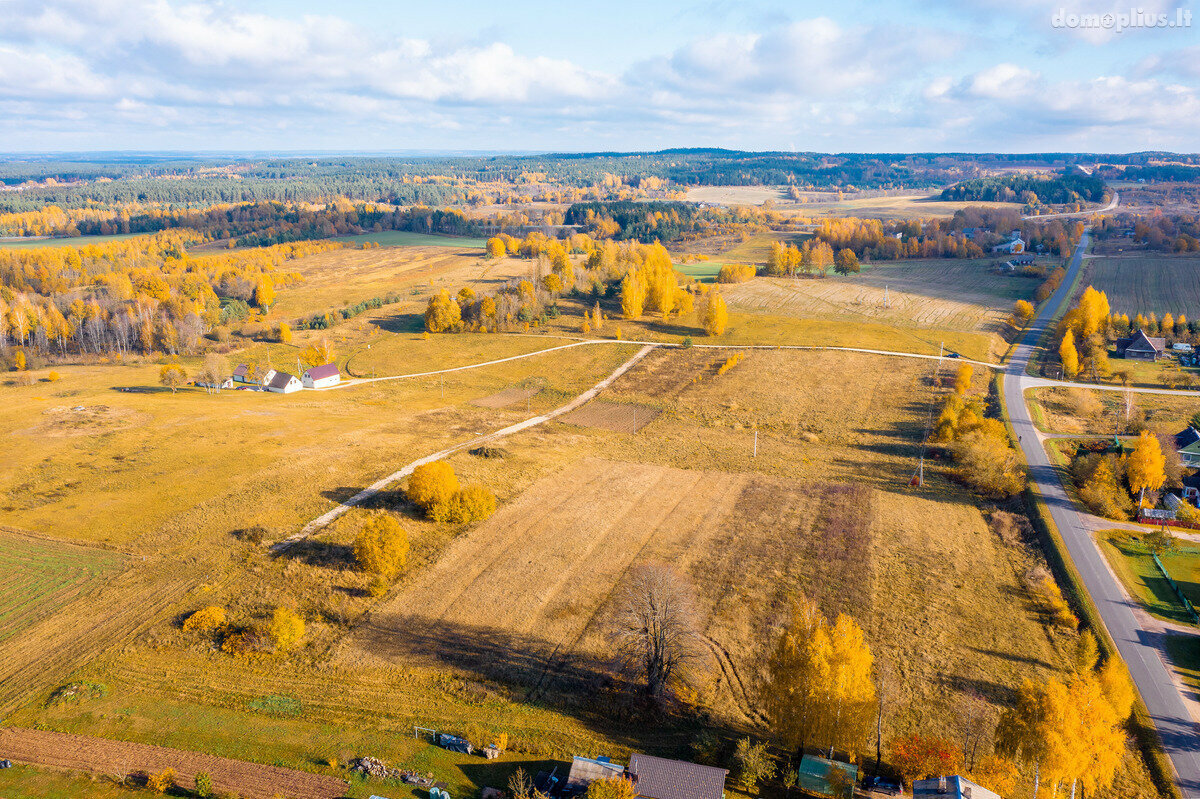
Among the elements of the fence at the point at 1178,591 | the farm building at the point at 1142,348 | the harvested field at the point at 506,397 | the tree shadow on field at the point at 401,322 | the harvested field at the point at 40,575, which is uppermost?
the farm building at the point at 1142,348

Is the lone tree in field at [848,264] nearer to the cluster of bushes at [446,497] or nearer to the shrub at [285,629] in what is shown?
the cluster of bushes at [446,497]

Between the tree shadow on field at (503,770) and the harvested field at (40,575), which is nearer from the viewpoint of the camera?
the tree shadow on field at (503,770)

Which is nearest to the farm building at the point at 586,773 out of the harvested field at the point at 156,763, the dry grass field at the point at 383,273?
the harvested field at the point at 156,763

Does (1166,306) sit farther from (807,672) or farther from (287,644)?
(287,644)

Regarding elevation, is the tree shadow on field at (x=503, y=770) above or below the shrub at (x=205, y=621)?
below

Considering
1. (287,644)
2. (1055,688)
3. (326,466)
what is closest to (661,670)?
(1055,688)

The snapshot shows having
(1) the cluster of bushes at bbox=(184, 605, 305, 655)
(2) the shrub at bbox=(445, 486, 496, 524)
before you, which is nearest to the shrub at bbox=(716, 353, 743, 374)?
(2) the shrub at bbox=(445, 486, 496, 524)
